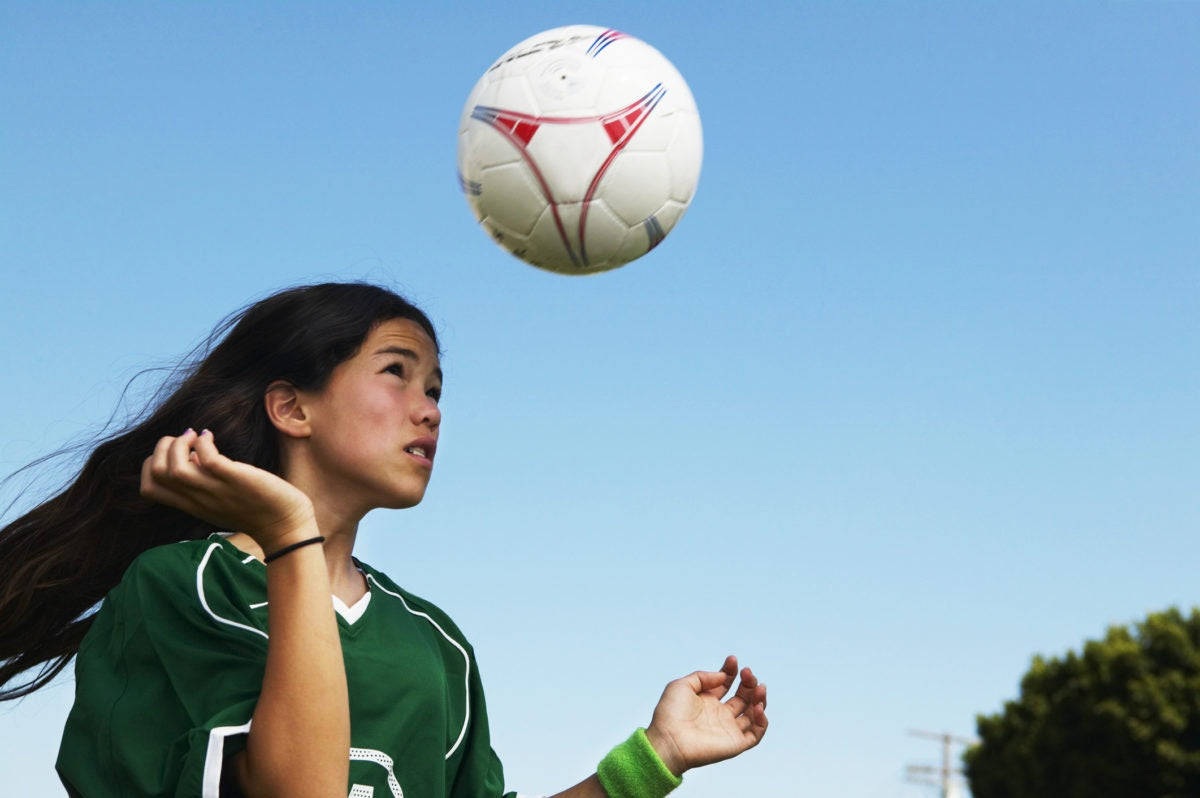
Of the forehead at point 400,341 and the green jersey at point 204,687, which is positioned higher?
the forehead at point 400,341

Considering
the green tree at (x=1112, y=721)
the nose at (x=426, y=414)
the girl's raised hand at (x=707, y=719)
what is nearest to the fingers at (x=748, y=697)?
the girl's raised hand at (x=707, y=719)

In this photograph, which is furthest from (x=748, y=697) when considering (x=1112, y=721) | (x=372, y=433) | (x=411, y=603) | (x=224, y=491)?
(x=1112, y=721)

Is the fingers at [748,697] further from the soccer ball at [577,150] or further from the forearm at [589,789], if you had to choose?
the soccer ball at [577,150]

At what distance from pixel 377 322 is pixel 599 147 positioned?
126 centimetres

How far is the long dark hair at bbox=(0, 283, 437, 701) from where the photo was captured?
14.8 feet

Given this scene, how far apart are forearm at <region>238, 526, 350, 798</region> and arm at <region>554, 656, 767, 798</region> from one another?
4.74 feet

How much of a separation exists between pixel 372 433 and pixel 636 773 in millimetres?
1421

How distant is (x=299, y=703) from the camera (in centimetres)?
334

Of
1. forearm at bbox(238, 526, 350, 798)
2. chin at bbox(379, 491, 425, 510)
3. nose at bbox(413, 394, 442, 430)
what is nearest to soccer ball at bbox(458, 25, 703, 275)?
nose at bbox(413, 394, 442, 430)

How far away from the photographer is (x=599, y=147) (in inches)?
209

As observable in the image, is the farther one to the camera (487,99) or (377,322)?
(487,99)

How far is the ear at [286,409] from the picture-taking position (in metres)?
4.39

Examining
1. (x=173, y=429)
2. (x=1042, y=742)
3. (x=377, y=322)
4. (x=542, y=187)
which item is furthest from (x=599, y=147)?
(x=1042, y=742)

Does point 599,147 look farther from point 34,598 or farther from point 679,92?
point 34,598
